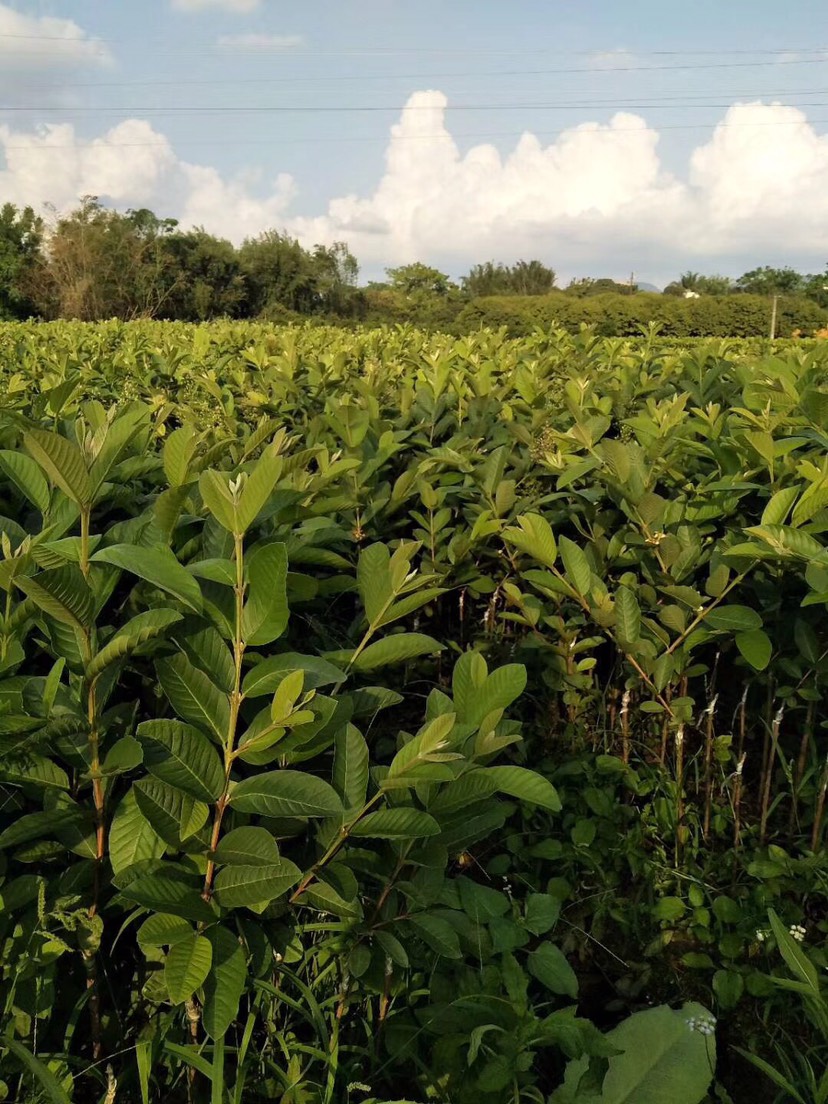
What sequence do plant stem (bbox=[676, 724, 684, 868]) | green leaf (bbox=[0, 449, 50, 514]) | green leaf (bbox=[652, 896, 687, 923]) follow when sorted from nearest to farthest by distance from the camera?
green leaf (bbox=[0, 449, 50, 514]), green leaf (bbox=[652, 896, 687, 923]), plant stem (bbox=[676, 724, 684, 868])

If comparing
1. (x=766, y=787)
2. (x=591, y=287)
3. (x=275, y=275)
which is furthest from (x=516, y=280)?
(x=766, y=787)

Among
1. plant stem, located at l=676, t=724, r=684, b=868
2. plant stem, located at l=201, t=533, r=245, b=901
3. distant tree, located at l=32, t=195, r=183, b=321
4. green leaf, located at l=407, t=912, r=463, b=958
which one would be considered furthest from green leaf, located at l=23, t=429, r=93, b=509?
distant tree, located at l=32, t=195, r=183, b=321

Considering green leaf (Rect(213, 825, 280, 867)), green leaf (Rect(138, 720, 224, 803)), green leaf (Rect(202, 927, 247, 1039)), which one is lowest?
green leaf (Rect(202, 927, 247, 1039))

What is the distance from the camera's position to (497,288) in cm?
8294

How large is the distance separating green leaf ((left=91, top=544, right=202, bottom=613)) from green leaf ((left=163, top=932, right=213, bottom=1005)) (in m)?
0.48

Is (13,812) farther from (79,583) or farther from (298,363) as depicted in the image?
(298,363)

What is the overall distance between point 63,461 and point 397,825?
733mm

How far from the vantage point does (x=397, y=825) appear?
1.34m

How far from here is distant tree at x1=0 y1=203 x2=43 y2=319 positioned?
162ft

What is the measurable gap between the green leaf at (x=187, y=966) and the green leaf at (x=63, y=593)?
48 centimetres

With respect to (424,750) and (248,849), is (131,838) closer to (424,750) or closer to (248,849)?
(248,849)

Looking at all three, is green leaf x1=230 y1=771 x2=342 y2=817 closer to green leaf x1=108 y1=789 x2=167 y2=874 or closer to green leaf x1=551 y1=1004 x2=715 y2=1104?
green leaf x1=108 y1=789 x2=167 y2=874

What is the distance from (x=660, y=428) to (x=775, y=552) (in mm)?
960

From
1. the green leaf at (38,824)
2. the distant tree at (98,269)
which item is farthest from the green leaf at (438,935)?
the distant tree at (98,269)
